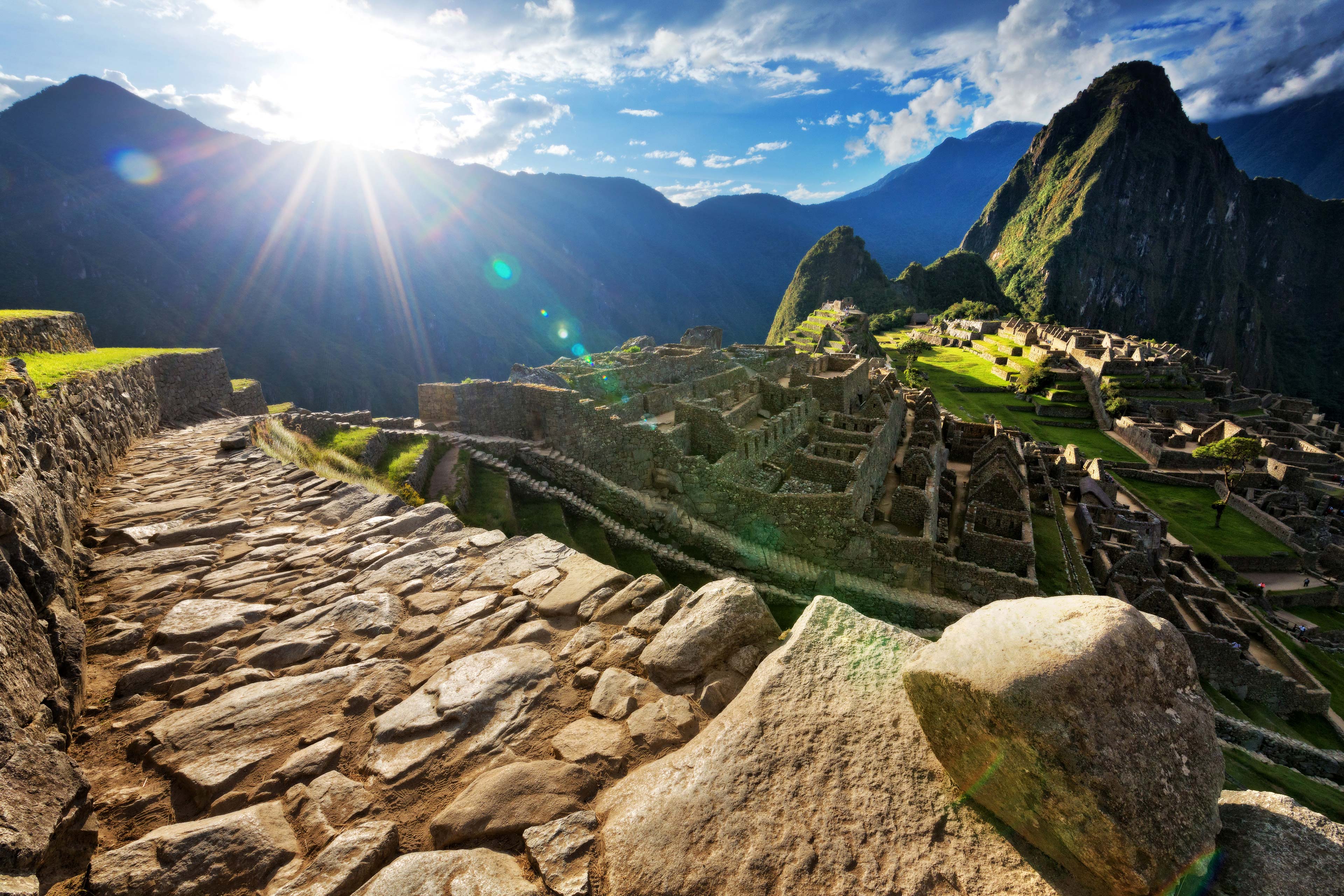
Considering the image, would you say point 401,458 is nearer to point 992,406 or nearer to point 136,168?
point 992,406

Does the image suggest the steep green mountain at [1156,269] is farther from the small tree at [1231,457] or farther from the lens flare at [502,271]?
the lens flare at [502,271]

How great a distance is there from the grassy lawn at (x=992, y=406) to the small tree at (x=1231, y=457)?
5365 millimetres

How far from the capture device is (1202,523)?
108 ft

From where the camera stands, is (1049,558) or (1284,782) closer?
Result: (1284,782)

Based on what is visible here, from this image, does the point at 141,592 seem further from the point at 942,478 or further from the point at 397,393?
the point at 397,393

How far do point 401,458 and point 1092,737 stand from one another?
1657 cm

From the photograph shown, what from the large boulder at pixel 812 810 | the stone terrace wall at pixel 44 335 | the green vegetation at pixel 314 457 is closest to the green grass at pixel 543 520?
the green vegetation at pixel 314 457

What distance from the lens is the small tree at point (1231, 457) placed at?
35.0 meters

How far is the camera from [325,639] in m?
4.50

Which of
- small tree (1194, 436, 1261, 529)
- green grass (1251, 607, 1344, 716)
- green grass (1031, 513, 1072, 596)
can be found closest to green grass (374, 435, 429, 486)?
green grass (1031, 513, 1072, 596)

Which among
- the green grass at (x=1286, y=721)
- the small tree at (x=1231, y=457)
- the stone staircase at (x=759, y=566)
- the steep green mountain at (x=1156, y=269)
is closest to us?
the stone staircase at (x=759, y=566)

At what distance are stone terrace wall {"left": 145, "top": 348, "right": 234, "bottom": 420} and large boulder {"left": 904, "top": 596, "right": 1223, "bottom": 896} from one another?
21.9 m

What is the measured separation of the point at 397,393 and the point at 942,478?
115 meters

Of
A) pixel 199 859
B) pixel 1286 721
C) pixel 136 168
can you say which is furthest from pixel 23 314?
pixel 136 168
